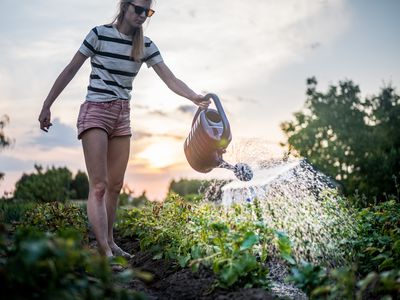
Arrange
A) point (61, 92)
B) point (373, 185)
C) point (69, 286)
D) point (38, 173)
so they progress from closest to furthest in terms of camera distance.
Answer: point (69, 286), point (61, 92), point (38, 173), point (373, 185)

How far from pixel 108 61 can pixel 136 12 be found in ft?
1.28

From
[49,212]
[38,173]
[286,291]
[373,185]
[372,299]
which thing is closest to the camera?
[372,299]

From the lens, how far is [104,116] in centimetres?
361

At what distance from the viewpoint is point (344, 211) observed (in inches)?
157

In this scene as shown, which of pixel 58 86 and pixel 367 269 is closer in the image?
pixel 367 269

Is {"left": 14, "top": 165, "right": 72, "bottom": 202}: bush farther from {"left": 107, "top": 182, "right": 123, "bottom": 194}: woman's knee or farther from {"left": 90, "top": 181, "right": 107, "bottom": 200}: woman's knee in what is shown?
{"left": 90, "top": 181, "right": 107, "bottom": 200}: woman's knee

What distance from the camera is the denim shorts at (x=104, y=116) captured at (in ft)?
11.8

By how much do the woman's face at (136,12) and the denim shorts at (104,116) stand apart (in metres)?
0.56

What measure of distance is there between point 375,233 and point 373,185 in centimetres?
1974

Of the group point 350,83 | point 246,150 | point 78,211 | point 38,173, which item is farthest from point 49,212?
point 350,83

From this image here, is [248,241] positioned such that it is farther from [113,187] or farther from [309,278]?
[113,187]

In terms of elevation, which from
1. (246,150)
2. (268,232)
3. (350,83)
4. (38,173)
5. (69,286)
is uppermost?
(350,83)

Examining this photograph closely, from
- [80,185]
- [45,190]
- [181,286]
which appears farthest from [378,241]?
[80,185]

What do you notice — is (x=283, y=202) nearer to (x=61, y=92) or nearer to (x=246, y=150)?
(x=246, y=150)
